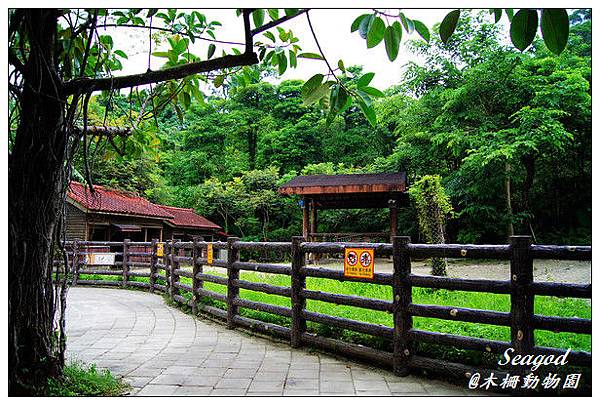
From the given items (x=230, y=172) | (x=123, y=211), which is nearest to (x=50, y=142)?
(x=123, y=211)

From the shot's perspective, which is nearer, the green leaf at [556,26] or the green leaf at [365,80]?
the green leaf at [556,26]

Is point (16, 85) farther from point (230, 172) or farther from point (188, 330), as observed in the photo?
point (230, 172)

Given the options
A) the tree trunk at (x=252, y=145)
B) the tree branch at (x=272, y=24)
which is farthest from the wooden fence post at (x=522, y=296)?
the tree trunk at (x=252, y=145)

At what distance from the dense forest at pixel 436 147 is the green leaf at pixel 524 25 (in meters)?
9.30

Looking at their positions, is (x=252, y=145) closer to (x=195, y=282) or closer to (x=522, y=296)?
(x=195, y=282)

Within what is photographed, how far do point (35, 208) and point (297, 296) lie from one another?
2602mm

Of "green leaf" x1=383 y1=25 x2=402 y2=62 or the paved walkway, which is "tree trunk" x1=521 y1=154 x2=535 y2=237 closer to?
the paved walkway

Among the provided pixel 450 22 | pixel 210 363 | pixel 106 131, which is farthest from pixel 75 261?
pixel 450 22

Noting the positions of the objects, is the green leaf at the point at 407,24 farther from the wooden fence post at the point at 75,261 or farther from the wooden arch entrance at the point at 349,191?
the wooden fence post at the point at 75,261

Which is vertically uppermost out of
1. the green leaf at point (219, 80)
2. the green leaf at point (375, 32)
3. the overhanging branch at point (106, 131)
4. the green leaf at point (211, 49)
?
the green leaf at point (219, 80)

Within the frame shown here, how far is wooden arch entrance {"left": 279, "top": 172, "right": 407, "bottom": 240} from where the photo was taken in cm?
1351

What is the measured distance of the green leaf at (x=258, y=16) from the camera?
2.46 metres

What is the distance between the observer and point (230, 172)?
22.5 metres

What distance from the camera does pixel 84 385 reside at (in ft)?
10.5
